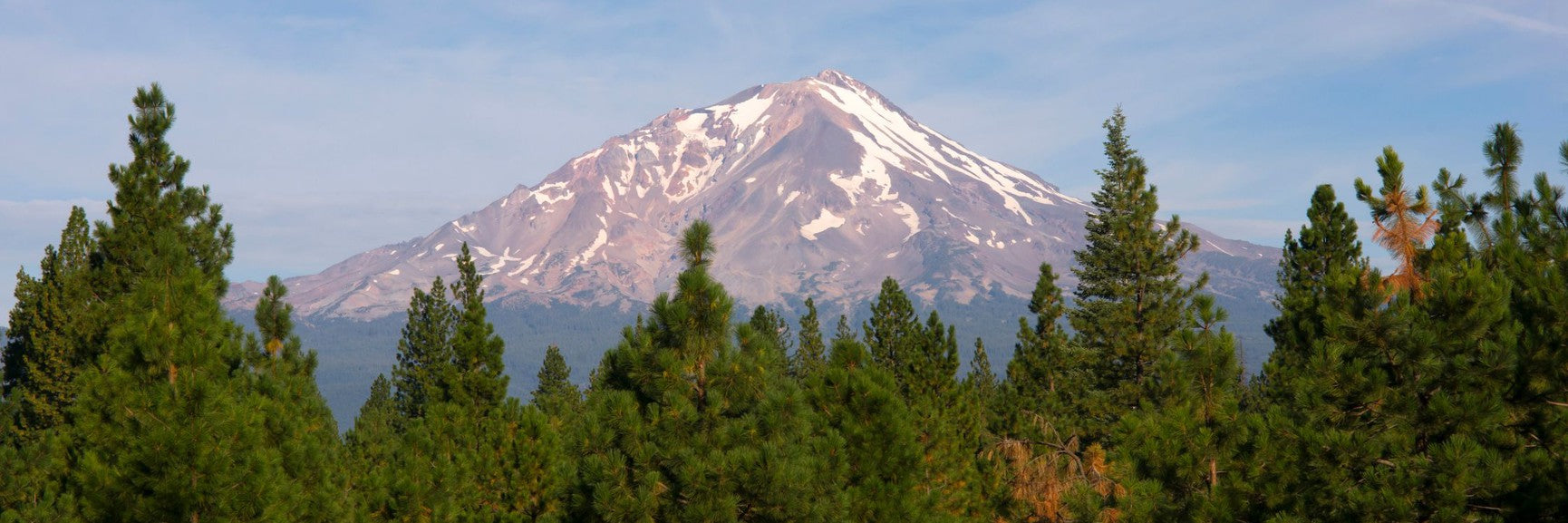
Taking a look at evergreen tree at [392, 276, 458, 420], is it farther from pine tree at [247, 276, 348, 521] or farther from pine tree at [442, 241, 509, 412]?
pine tree at [247, 276, 348, 521]

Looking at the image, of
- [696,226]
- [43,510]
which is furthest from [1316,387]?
[43,510]

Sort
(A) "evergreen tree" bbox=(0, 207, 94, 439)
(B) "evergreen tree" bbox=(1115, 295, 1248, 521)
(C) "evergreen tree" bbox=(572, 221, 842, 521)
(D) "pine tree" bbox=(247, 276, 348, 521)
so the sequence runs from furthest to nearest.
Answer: (A) "evergreen tree" bbox=(0, 207, 94, 439), (D) "pine tree" bbox=(247, 276, 348, 521), (B) "evergreen tree" bbox=(1115, 295, 1248, 521), (C) "evergreen tree" bbox=(572, 221, 842, 521)

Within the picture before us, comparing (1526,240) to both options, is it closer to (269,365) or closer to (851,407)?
(851,407)

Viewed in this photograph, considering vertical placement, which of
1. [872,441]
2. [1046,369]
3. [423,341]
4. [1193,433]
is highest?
[423,341]

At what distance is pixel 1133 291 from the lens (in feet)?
132

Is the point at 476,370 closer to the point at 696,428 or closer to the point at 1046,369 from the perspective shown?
the point at 696,428

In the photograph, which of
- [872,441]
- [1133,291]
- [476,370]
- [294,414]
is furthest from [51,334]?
[1133,291]

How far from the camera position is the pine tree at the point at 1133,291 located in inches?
1563

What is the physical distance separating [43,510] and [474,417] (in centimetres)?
2016

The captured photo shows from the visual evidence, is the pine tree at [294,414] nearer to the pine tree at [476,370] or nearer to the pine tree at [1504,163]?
the pine tree at [476,370]

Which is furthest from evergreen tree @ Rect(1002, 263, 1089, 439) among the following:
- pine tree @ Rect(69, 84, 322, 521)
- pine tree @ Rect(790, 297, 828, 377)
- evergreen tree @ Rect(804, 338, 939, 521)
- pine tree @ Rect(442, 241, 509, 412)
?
pine tree @ Rect(790, 297, 828, 377)

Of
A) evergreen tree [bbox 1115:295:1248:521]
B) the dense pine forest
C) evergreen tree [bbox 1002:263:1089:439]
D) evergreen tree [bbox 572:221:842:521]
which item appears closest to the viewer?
the dense pine forest

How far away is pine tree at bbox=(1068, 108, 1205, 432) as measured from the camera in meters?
39.7

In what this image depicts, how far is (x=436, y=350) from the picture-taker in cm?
9244
